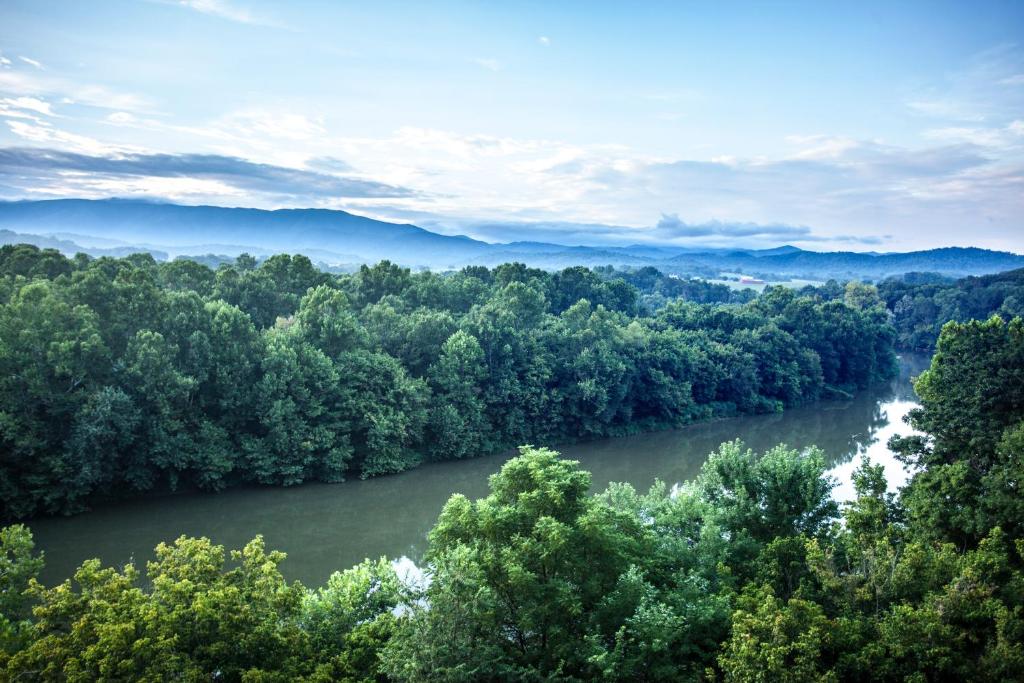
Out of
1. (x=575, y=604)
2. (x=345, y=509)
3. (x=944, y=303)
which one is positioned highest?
(x=944, y=303)

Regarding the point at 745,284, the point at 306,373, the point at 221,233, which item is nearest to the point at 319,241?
the point at 221,233

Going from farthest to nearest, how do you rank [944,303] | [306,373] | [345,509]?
[944,303] < [306,373] < [345,509]

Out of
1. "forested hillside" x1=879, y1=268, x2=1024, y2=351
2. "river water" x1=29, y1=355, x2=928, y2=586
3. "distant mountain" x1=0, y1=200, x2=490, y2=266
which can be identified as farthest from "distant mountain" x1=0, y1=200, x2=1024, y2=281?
"river water" x1=29, y1=355, x2=928, y2=586

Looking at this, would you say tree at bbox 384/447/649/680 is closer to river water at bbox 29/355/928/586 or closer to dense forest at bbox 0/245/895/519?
river water at bbox 29/355/928/586

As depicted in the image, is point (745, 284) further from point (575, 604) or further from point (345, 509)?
point (575, 604)

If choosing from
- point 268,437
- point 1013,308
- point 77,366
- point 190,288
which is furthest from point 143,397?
point 1013,308

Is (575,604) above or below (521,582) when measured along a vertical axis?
below

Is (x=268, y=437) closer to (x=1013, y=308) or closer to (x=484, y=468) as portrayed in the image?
(x=484, y=468)
